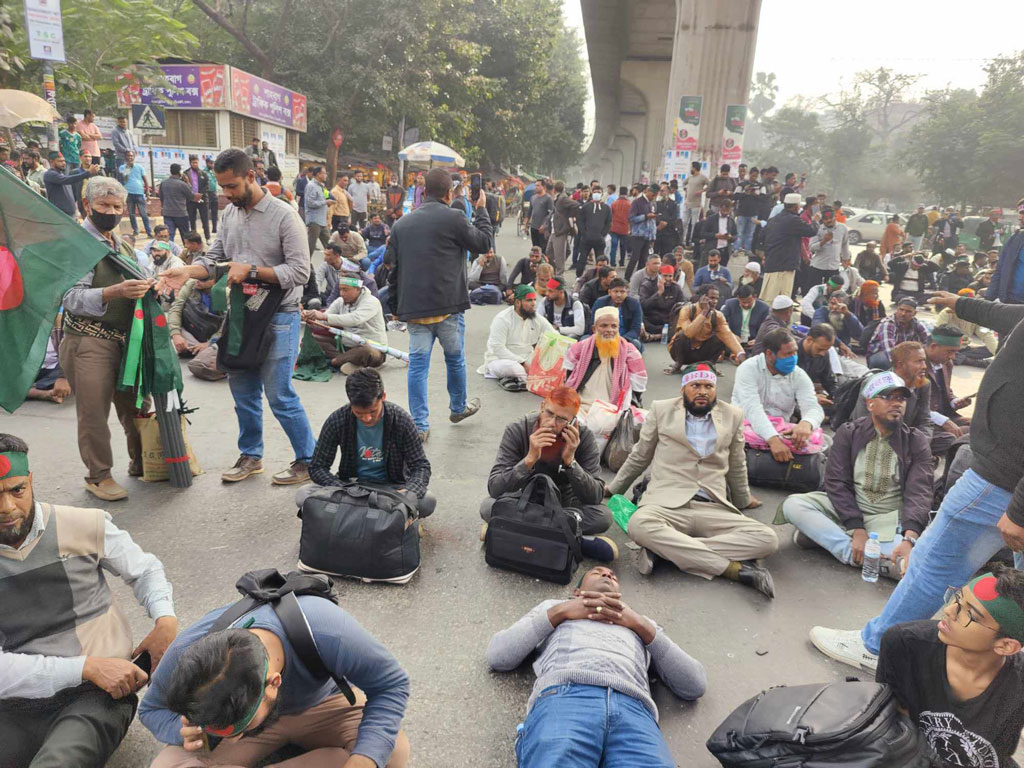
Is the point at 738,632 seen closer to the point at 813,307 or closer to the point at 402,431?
the point at 402,431

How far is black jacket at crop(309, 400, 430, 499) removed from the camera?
410 cm

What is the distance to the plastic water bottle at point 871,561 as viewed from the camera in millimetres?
4109

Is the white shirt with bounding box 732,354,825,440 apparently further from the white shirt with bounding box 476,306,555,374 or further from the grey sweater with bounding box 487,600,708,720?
the grey sweater with bounding box 487,600,708,720

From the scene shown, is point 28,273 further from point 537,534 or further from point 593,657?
point 593,657

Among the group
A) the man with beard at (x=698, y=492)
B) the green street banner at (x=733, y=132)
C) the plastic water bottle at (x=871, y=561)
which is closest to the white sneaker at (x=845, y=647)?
the man with beard at (x=698, y=492)

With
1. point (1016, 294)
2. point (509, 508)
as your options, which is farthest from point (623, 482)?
point (1016, 294)

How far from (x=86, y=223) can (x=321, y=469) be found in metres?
2.13

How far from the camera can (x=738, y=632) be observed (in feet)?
11.8

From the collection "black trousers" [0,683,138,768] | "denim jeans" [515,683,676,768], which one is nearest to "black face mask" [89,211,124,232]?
"black trousers" [0,683,138,768]

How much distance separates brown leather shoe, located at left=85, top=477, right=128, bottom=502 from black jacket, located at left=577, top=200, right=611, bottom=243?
1099 cm

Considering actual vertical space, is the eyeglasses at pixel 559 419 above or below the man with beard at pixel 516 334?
above

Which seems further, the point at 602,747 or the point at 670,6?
the point at 670,6

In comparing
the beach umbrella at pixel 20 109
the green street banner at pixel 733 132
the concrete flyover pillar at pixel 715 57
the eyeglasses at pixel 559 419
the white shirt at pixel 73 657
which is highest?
the concrete flyover pillar at pixel 715 57

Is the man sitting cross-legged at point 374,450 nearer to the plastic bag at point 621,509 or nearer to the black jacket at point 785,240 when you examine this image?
the plastic bag at point 621,509
